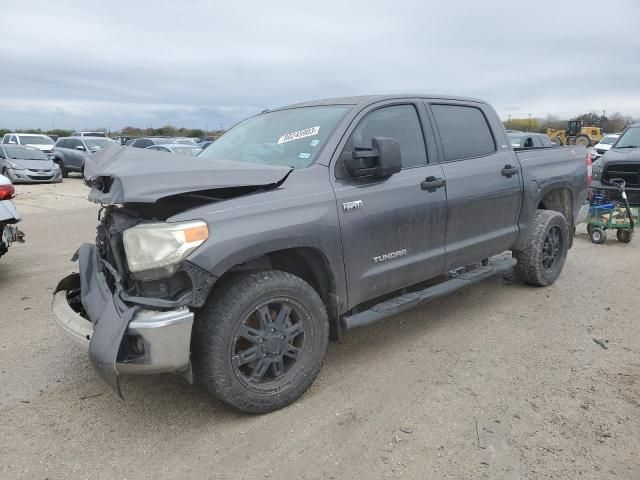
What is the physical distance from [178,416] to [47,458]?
2.34ft

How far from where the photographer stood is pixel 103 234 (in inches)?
138

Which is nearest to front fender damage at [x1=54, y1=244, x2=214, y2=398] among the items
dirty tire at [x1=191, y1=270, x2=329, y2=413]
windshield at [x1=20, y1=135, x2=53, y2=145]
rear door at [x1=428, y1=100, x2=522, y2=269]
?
dirty tire at [x1=191, y1=270, x2=329, y2=413]

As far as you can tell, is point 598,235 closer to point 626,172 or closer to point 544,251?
point 626,172

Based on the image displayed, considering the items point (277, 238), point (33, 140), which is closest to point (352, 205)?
point (277, 238)

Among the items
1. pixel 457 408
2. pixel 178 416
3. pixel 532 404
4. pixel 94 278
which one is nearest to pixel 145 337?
pixel 178 416

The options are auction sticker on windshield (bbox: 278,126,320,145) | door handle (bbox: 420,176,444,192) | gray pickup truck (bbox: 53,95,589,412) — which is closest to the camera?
gray pickup truck (bbox: 53,95,589,412)

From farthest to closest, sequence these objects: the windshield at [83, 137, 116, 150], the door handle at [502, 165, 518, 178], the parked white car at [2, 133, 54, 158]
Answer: the parked white car at [2, 133, 54, 158]
the windshield at [83, 137, 116, 150]
the door handle at [502, 165, 518, 178]

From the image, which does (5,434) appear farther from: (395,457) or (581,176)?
(581,176)

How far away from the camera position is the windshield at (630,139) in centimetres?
1039

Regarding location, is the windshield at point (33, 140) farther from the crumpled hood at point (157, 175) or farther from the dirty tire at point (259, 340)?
the dirty tire at point (259, 340)

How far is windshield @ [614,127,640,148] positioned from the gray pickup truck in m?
7.36

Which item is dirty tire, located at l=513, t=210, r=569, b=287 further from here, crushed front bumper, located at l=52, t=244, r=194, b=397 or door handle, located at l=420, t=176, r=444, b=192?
crushed front bumper, located at l=52, t=244, r=194, b=397

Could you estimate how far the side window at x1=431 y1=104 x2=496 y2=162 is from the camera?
4.31 meters

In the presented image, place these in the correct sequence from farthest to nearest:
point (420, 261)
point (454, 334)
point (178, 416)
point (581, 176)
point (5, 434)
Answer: point (581, 176), point (454, 334), point (420, 261), point (178, 416), point (5, 434)
